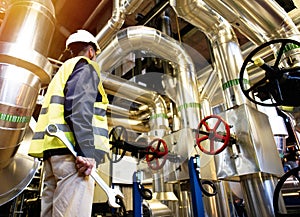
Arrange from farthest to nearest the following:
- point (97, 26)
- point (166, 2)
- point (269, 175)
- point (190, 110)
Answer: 1. point (97, 26)
2. point (166, 2)
3. point (190, 110)
4. point (269, 175)

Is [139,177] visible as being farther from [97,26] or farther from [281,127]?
[97,26]

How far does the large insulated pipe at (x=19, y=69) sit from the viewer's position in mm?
1244

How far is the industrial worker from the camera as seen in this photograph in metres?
0.80

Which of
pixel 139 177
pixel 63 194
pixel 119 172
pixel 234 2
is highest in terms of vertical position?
pixel 234 2

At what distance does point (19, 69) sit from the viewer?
1.30 meters

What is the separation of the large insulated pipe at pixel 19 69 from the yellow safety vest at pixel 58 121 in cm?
37

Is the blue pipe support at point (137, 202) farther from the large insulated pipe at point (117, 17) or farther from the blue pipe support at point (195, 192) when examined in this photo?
the large insulated pipe at point (117, 17)

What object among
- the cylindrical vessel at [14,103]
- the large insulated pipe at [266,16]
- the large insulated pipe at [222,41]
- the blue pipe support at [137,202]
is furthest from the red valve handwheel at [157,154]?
the large insulated pipe at [266,16]

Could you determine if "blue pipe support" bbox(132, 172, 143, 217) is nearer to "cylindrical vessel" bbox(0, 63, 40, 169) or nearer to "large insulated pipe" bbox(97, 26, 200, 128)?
"large insulated pipe" bbox(97, 26, 200, 128)

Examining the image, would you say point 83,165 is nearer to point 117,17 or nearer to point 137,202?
point 137,202

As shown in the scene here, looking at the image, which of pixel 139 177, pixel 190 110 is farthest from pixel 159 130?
pixel 139 177

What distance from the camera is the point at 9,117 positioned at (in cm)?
123

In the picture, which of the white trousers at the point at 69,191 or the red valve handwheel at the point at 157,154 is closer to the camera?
the white trousers at the point at 69,191

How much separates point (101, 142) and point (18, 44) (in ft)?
2.79
